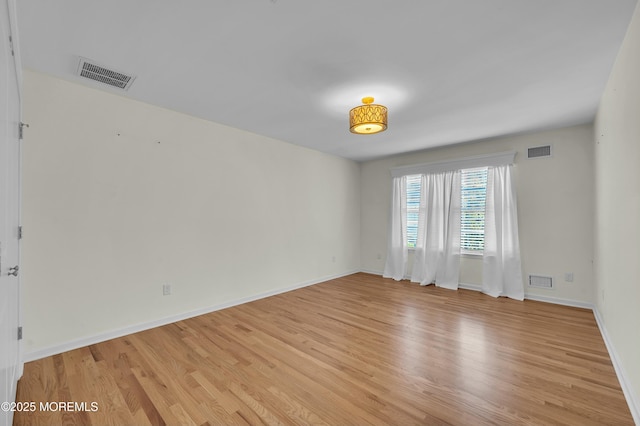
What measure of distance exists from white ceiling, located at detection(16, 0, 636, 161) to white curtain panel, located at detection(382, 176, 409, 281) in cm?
226

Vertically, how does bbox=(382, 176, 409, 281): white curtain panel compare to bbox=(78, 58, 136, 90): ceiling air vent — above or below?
below

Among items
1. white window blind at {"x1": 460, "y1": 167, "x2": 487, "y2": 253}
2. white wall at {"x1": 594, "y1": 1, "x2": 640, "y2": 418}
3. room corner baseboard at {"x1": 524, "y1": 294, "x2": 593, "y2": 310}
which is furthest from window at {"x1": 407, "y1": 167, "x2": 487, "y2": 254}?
white wall at {"x1": 594, "y1": 1, "x2": 640, "y2": 418}

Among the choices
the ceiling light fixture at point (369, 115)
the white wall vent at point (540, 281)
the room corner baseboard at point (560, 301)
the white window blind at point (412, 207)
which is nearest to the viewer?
the ceiling light fixture at point (369, 115)

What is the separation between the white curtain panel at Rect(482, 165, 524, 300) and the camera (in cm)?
428

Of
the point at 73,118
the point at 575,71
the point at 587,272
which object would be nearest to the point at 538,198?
the point at 587,272

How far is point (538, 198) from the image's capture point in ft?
13.7

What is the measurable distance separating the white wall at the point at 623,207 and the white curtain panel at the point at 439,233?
77.8 inches

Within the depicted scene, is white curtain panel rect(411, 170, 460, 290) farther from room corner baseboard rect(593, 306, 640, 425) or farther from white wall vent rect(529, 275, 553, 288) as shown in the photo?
room corner baseboard rect(593, 306, 640, 425)

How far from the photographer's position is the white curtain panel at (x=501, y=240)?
428 centimetres

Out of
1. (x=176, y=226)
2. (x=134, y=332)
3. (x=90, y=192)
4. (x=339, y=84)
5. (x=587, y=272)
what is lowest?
(x=134, y=332)

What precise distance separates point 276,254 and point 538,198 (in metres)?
4.03

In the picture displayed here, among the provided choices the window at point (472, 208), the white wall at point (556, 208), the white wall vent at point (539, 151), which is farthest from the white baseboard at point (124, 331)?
the white wall vent at point (539, 151)

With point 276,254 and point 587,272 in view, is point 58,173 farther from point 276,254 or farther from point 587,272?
point 587,272

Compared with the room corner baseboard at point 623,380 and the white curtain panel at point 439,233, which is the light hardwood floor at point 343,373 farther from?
the white curtain panel at point 439,233
